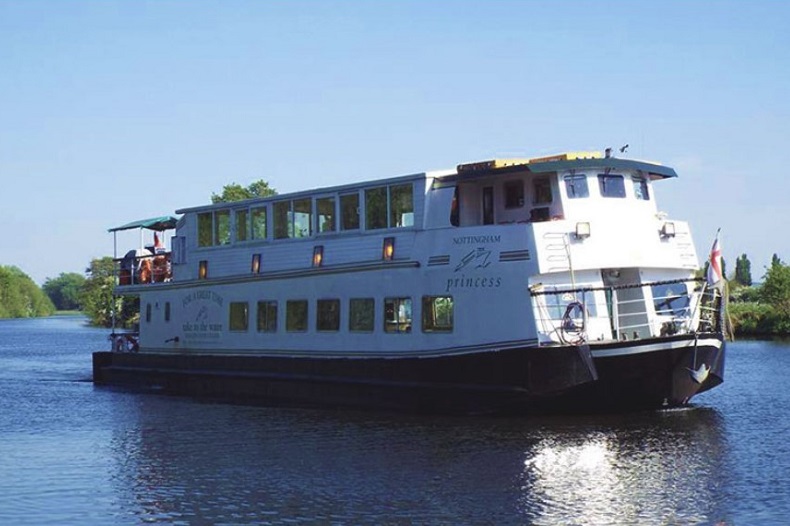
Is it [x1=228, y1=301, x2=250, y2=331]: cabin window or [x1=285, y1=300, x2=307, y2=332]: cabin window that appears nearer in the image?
[x1=285, y1=300, x2=307, y2=332]: cabin window

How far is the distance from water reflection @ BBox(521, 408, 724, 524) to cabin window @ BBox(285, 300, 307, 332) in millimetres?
8655

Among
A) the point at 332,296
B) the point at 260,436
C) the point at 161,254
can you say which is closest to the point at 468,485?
the point at 260,436

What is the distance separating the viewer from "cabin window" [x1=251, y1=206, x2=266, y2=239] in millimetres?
29062

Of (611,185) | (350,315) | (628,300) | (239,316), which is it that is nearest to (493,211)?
(611,185)

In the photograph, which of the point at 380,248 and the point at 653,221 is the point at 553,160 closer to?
the point at 653,221

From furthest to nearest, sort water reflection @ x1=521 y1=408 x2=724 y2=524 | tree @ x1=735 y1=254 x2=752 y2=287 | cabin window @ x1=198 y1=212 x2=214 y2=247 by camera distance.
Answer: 1. tree @ x1=735 y1=254 x2=752 y2=287
2. cabin window @ x1=198 y1=212 x2=214 y2=247
3. water reflection @ x1=521 y1=408 x2=724 y2=524

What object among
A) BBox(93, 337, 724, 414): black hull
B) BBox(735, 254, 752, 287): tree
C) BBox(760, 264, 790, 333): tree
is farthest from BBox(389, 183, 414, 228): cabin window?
BBox(735, 254, 752, 287): tree

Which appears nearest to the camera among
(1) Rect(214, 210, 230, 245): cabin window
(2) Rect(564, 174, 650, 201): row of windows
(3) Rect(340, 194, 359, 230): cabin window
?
(2) Rect(564, 174, 650, 201): row of windows

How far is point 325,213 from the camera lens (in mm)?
27141

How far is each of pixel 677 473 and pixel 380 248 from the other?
33.2 feet

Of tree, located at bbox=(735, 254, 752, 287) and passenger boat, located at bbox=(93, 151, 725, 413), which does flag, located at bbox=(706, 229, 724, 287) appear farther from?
tree, located at bbox=(735, 254, 752, 287)

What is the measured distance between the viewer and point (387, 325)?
82.9ft

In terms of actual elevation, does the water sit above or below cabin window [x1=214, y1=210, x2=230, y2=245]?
below

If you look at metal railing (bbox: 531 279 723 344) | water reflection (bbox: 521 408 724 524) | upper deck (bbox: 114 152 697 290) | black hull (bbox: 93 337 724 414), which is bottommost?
water reflection (bbox: 521 408 724 524)
